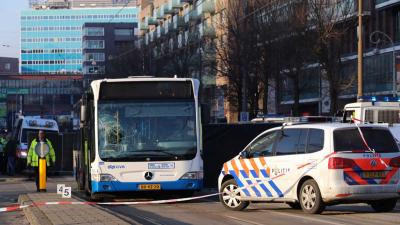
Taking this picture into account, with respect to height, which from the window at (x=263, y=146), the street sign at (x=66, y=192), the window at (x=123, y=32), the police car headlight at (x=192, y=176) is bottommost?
the street sign at (x=66, y=192)

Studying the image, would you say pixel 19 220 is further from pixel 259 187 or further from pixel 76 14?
pixel 76 14

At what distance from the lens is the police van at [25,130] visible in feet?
115

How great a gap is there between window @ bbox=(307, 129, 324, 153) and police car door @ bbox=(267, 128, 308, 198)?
15 cm

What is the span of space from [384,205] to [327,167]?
1881mm

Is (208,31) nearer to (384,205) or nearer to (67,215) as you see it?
(384,205)

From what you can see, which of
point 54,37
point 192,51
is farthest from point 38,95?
point 192,51

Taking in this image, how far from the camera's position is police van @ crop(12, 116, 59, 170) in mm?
34906

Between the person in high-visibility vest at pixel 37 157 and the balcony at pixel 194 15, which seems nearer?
the person in high-visibility vest at pixel 37 157

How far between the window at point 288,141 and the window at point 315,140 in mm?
323

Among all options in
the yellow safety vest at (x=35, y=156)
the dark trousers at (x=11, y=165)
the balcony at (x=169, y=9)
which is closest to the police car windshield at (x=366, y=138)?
the yellow safety vest at (x=35, y=156)

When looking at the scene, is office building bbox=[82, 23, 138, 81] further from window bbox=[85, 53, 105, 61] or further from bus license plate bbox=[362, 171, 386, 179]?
bus license plate bbox=[362, 171, 386, 179]

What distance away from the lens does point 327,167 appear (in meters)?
13.1

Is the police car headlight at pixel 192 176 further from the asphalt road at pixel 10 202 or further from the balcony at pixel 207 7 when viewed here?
the balcony at pixel 207 7

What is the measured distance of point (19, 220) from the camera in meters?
13.8
